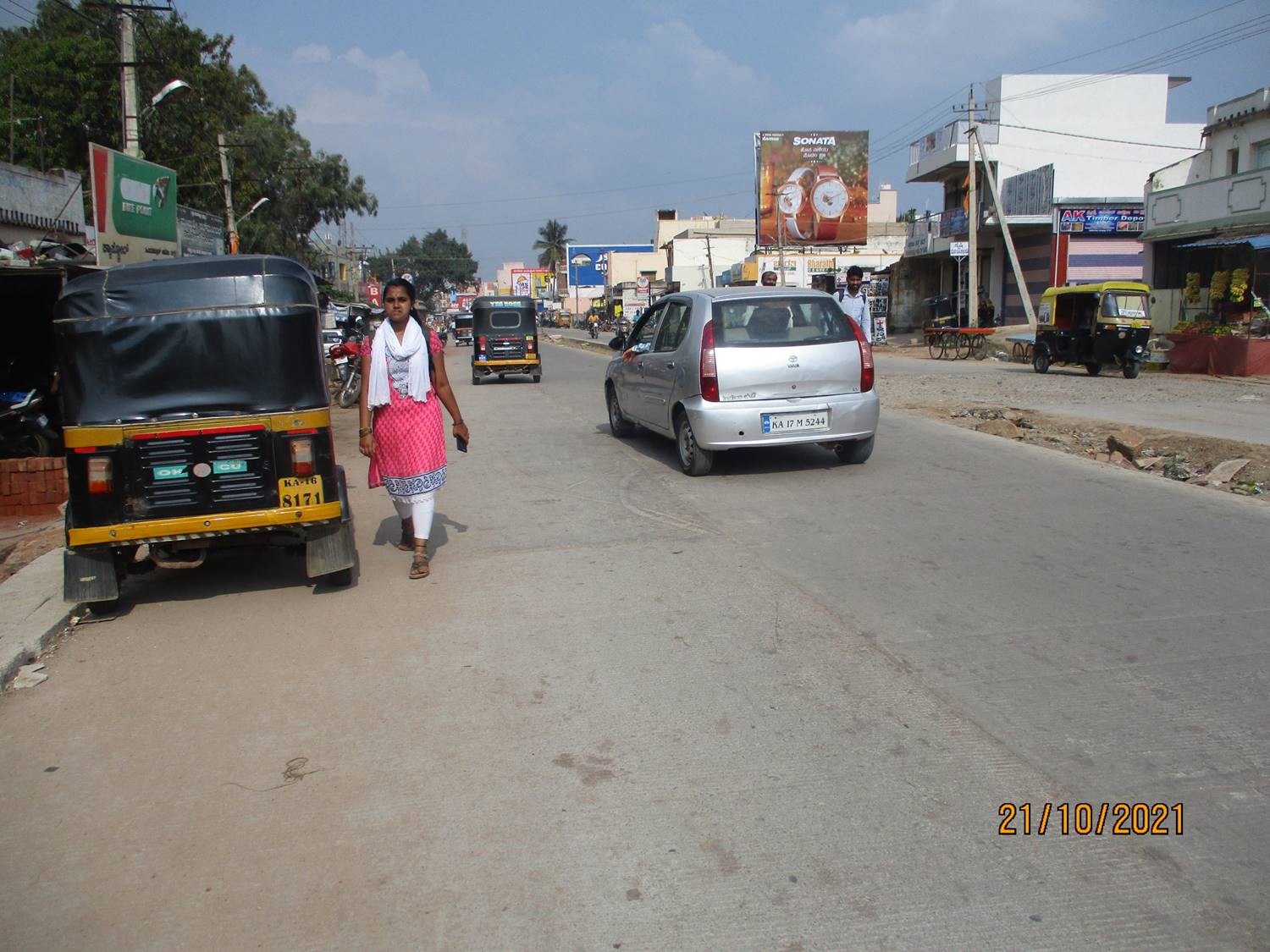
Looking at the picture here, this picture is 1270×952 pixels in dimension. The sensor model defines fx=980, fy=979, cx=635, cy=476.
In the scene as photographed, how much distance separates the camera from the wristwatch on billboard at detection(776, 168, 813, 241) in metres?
50.5

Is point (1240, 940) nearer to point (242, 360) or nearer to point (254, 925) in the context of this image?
point (254, 925)

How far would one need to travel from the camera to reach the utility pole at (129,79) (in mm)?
17266

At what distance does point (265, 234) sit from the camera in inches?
1953

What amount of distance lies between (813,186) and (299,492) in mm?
48911

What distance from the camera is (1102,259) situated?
1490 inches

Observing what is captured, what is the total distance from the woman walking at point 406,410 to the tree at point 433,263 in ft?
403

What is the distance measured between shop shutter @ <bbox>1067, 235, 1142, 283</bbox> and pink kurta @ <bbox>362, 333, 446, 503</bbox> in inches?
1452

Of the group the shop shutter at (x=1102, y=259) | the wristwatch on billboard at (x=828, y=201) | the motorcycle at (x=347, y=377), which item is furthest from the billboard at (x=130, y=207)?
the wristwatch on billboard at (x=828, y=201)

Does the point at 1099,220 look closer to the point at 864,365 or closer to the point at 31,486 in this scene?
the point at 864,365

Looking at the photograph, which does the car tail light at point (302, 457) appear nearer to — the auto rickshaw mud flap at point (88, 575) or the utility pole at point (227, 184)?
the auto rickshaw mud flap at point (88, 575)

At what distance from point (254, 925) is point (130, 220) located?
19.0m

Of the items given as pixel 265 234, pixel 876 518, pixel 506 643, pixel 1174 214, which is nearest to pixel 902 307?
pixel 1174 214

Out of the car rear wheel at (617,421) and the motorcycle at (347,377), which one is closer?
the car rear wheel at (617,421)
